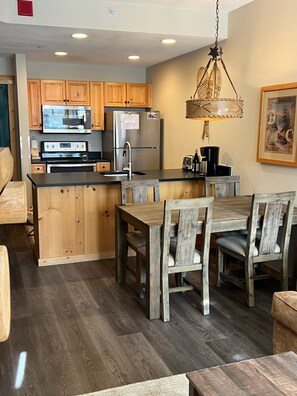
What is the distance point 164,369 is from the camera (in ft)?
7.96

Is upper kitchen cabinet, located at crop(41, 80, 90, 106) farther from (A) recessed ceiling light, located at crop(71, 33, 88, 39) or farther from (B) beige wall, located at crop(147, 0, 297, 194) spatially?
(A) recessed ceiling light, located at crop(71, 33, 88, 39)

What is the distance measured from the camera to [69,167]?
21.0ft

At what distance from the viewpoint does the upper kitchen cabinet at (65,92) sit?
20.7ft

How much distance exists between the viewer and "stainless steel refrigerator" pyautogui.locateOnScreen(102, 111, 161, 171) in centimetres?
627

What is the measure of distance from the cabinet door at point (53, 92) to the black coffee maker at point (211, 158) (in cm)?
288

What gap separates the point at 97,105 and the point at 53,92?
0.74 meters

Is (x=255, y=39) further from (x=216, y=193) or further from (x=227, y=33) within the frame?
(x=216, y=193)

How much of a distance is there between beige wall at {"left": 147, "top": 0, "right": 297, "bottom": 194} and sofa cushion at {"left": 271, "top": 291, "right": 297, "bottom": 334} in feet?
5.24

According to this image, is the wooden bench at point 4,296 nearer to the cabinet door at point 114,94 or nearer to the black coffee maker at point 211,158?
the black coffee maker at point 211,158

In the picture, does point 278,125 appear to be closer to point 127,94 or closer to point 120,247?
point 120,247

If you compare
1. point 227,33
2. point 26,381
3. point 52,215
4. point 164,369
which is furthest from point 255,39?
point 26,381

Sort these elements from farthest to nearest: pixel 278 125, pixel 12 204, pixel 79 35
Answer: pixel 79 35 → pixel 278 125 → pixel 12 204

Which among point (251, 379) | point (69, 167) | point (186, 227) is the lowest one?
point (251, 379)

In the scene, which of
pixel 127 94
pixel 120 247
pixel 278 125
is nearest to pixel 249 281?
pixel 120 247
